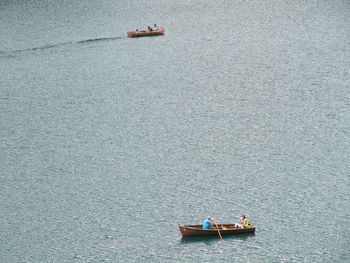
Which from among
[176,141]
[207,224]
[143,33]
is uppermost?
[143,33]

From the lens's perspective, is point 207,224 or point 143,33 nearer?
point 207,224

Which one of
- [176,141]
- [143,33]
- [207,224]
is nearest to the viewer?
[207,224]

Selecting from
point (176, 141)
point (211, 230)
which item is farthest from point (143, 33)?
point (211, 230)

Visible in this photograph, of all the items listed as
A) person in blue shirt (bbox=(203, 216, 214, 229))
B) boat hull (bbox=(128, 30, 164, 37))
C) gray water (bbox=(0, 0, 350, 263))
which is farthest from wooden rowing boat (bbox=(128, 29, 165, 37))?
person in blue shirt (bbox=(203, 216, 214, 229))

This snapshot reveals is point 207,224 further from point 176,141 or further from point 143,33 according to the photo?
point 143,33

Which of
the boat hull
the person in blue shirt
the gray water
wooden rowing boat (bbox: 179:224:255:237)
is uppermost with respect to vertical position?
the boat hull

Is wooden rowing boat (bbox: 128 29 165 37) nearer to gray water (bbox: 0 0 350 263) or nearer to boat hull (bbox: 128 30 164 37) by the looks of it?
boat hull (bbox: 128 30 164 37)

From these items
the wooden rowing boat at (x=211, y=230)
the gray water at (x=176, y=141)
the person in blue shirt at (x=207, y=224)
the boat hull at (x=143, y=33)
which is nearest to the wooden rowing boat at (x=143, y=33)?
the boat hull at (x=143, y=33)
